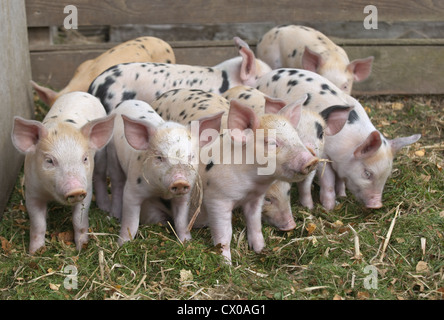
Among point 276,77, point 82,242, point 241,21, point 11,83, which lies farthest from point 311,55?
point 82,242

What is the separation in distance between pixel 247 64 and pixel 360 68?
1.13 m

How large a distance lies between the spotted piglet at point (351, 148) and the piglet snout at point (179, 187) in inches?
54.6

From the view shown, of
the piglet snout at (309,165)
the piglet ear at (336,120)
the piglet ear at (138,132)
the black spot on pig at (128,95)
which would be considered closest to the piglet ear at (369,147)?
the piglet ear at (336,120)

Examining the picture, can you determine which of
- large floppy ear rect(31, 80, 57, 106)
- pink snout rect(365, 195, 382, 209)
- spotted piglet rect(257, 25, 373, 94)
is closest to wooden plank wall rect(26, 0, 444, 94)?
spotted piglet rect(257, 25, 373, 94)

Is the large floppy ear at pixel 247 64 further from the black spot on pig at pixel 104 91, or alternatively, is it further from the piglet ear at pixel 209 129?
the piglet ear at pixel 209 129

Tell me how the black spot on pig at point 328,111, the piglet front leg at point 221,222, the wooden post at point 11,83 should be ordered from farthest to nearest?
the wooden post at point 11,83 → the black spot on pig at point 328,111 → the piglet front leg at point 221,222

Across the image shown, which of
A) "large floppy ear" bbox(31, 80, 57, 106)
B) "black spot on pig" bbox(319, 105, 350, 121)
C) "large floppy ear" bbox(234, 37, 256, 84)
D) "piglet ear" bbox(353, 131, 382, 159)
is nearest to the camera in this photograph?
"black spot on pig" bbox(319, 105, 350, 121)

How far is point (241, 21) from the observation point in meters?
7.01

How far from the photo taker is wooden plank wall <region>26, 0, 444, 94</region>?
22.4 feet

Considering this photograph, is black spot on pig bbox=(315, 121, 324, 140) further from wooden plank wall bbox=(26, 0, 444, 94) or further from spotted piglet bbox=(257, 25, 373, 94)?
wooden plank wall bbox=(26, 0, 444, 94)

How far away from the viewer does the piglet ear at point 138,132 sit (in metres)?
4.30

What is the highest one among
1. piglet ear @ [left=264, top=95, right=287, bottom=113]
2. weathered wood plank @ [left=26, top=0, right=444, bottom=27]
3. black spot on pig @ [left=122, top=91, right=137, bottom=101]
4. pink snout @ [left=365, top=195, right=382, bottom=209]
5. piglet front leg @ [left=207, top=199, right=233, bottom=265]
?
weathered wood plank @ [left=26, top=0, right=444, bottom=27]

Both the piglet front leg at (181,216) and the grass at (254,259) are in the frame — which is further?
the piglet front leg at (181,216)
